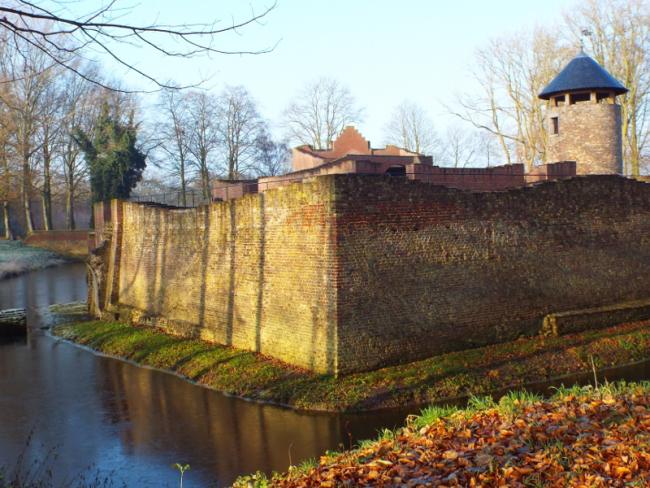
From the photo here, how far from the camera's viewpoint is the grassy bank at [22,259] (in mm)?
36625

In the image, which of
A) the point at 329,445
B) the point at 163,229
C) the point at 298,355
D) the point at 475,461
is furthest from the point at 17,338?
the point at 475,461

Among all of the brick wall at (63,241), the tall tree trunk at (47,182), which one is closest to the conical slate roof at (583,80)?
the tall tree trunk at (47,182)

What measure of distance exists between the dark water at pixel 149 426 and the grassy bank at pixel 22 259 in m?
22.5

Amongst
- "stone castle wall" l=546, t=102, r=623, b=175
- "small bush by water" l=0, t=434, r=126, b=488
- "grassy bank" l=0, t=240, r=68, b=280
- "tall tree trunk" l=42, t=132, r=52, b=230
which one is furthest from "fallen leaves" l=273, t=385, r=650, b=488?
"tall tree trunk" l=42, t=132, r=52, b=230

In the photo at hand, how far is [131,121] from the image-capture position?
45750mm

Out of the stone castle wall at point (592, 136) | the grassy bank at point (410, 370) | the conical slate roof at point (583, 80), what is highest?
the conical slate roof at point (583, 80)

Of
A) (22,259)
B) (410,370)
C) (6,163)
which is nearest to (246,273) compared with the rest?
(410,370)

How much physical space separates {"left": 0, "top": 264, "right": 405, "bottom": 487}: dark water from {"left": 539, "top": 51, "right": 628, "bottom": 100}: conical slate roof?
1557cm

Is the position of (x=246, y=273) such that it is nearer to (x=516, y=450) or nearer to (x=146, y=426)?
(x=146, y=426)

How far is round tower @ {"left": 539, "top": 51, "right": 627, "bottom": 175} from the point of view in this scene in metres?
22.2

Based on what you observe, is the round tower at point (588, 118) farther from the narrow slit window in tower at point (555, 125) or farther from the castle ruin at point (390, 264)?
Result: the castle ruin at point (390, 264)

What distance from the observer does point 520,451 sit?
18.6ft

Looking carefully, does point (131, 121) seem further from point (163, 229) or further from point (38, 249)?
point (163, 229)

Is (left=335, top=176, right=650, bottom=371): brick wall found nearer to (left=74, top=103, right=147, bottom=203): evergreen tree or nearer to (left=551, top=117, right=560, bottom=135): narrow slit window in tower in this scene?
(left=551, top=117, right=560, bottom=135): narrow slit window in tower
